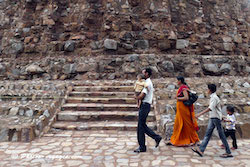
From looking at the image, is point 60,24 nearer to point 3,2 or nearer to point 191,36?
point 3,2

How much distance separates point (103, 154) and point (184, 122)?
1710 millimetres

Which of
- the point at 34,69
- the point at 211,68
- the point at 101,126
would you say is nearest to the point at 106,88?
the point at 101,126

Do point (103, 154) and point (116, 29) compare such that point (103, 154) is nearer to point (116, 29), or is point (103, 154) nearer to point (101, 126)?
point (101, 126)

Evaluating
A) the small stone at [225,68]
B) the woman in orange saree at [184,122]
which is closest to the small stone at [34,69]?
the woman in orange saree at [184,122]

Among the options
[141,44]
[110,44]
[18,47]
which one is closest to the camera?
[110,44]

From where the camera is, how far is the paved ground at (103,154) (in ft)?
11.6

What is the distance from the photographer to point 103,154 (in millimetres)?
3941

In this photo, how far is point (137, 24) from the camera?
1100 centimetres

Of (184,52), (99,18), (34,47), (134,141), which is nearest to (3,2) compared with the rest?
(34,47)

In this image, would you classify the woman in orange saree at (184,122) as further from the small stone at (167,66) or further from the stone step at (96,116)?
the small stone at (167,66)

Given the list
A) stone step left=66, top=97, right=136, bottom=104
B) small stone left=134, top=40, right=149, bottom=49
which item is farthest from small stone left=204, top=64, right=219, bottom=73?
stone step left=66, top=97, right=136, bottom=104

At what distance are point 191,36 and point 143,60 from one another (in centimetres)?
354

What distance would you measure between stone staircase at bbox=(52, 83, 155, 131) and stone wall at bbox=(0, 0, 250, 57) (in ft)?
12.7

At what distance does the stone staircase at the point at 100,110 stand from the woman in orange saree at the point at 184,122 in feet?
4.15
